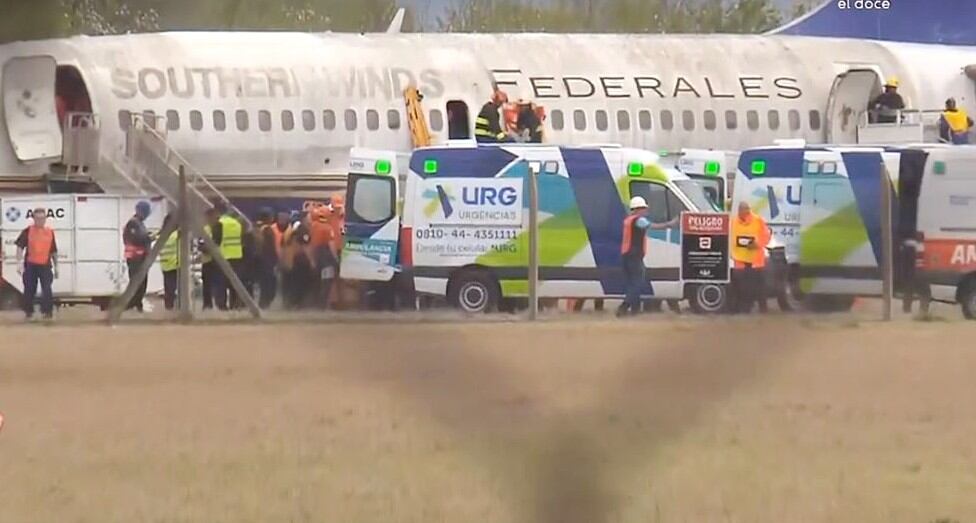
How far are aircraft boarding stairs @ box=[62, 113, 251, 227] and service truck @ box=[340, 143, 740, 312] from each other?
577cm

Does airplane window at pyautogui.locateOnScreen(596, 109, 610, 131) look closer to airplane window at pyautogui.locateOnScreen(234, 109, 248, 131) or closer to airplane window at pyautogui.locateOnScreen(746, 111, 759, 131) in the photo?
airplane window at pyautogui.locateOnScreen(746, 111, 759, 131)

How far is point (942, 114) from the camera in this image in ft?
105

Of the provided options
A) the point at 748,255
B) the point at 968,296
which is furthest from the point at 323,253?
the point at 968,296

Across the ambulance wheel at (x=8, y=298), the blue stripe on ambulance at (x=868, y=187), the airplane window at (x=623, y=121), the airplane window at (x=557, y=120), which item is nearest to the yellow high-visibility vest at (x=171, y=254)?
the ambulance wheel at (x=8, y=298)

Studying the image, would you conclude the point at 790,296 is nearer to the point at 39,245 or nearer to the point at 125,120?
the point at 39,245

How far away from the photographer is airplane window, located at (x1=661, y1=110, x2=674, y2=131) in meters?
33.0

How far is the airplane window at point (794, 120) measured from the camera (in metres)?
33.7

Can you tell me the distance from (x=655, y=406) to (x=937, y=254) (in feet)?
44.4

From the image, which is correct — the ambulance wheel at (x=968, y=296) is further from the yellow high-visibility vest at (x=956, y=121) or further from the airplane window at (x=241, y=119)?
the airplane window at (x=241, y=119)

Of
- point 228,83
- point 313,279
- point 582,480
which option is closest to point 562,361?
point 313,279

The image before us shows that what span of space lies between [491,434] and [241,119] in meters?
21.4

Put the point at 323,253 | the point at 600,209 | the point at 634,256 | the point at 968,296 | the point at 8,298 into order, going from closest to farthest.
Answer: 1. the point at 634,256
2. the point at 968,296
3. the point at 600,209
4. the point at 323,253
5. the point at 8,298

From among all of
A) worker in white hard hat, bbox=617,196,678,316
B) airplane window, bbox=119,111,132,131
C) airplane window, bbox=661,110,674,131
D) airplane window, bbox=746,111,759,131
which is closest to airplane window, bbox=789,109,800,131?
airplane window, bbox=746,111,759,131

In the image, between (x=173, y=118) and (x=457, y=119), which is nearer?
(x=173, y=118)
